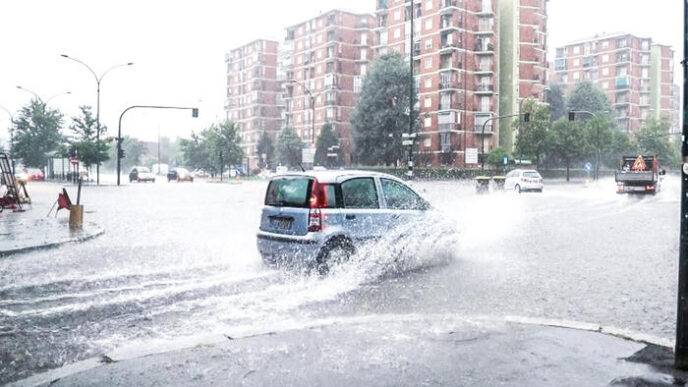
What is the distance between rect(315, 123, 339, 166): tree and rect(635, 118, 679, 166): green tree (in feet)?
145

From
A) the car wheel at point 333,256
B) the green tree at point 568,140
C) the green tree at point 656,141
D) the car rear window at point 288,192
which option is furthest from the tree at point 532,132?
the car wheel at point 333,256

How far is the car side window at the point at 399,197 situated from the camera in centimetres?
872

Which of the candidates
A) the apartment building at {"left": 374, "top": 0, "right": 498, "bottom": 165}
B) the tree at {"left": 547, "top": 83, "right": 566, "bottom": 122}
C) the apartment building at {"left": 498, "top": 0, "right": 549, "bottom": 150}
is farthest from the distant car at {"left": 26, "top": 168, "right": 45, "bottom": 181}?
the tree at {"left": 547, "top": 83, "right": 566, "bottom": 122}

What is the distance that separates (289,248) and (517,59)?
6582cm

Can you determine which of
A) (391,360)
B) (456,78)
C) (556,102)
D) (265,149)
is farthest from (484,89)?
(391,360)

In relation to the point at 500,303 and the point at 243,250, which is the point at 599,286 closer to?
the point at 500,303

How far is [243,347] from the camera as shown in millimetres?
4699

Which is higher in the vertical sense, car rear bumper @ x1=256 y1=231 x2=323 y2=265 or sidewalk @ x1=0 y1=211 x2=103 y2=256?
car rear bumper @ x1=256 y1=231 x2=323 y2=265

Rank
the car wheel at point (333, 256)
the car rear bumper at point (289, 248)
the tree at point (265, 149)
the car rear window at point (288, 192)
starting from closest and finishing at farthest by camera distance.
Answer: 1. the car rear bumper at point (289, 248)
2. the car wheel at point (333, 256)
3. the car rear window at point (288, 192)
4. the tree at point (265, 149)

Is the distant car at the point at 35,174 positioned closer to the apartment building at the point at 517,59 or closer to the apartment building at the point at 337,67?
the apartment building at the point at 337,67

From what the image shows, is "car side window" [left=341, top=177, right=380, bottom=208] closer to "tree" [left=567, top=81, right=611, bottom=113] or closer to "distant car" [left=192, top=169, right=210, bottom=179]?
"distant car" [left=192, top=169, right=210, bottom=179]

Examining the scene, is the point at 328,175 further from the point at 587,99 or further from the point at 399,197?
the point at 587,99

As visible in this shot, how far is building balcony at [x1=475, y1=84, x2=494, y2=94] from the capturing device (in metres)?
67.1

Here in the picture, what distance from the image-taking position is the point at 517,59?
67938 mm
